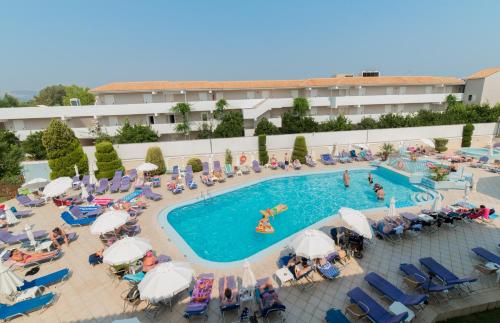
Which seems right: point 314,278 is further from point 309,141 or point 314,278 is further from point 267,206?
point 309,141

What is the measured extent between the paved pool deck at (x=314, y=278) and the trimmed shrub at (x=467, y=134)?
17.9 meters

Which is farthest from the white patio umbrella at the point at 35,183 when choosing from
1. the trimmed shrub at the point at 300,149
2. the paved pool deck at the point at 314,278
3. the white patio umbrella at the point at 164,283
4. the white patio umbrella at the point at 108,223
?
the trimmed shrub at the point at 300,149

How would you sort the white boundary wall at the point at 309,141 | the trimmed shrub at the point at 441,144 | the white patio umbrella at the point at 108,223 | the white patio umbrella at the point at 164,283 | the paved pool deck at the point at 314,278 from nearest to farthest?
the white patio umbrella at the point at 164,283 → the paved pool deck at the point at 314,278 → the white patio umbrella at the point at 108,223 → the white boundary wall at the point at 309,141 → the trimmed shrub at the point at 441,144

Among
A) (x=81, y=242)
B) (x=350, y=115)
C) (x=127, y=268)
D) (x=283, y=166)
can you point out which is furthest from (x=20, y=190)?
(x=350, y=115)

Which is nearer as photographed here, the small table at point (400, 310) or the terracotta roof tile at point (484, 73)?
the small table at point (400, 310)

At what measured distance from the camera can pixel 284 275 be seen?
27.7ft

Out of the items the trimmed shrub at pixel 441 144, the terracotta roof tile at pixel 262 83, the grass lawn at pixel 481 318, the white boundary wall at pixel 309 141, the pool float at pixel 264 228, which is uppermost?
the terracotta roof tile at pixel 262 83

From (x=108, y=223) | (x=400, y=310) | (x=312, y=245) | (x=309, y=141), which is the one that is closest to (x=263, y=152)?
(x=309, y=141)

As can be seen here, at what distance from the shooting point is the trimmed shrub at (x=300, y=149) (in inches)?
949

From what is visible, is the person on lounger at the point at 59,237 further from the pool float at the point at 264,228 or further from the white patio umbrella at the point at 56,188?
the pool float at the point at 264,228

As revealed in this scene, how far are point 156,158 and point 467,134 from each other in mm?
32976

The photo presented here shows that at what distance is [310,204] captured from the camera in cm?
1648

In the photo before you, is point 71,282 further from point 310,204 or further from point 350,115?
point 350,115

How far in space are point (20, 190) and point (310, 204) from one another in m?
20.5
